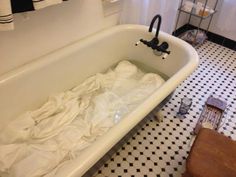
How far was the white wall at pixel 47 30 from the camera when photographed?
4.75 ft

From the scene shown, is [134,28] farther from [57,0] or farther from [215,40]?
[215,40]

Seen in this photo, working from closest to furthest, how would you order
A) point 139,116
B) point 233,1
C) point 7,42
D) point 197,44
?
point 139,116, point 7,42, point 233,1, point 197,44

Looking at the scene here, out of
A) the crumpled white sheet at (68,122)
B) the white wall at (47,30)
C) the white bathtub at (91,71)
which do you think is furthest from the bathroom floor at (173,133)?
the white wall at (47,30)

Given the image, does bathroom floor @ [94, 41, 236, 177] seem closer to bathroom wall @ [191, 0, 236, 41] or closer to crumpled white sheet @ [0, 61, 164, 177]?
crumpled white sheet @ [0, 61, 164, 177]

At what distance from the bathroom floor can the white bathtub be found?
0.44 meters

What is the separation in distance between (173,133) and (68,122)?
2.86ft

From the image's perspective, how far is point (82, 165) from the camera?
3.23ft

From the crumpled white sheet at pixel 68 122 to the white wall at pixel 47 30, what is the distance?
361mm

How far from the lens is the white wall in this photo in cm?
145

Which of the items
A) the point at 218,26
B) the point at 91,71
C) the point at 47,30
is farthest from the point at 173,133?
the point at 218,26

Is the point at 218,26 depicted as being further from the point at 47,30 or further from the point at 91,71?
the point at 47,30

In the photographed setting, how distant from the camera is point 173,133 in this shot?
1.95 metres

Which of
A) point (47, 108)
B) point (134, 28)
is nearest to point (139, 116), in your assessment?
point (47, 108)

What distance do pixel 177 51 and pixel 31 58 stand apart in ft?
3.83
